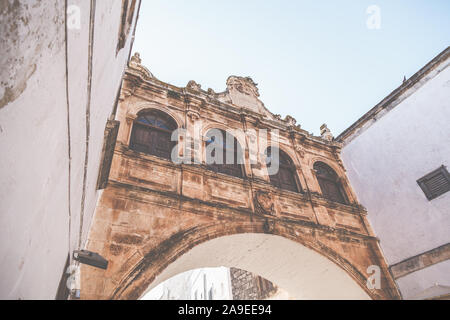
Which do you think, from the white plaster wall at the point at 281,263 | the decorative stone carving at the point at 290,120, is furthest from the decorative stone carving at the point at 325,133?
the white plaster wall at the point at 281,263

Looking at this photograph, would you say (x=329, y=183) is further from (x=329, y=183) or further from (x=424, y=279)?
(x=424, y=279)

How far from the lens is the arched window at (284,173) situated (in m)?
7.68

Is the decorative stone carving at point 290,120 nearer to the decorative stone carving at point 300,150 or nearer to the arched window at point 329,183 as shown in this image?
the decorative stone carving at point 300,150

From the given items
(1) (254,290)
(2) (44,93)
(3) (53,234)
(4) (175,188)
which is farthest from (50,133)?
(1) (254,290)

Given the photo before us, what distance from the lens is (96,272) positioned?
4016 millimetres

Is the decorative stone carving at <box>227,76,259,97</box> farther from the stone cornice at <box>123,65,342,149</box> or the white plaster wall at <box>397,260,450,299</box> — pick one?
the white plaster wall at <box>397,260,450,299</box>

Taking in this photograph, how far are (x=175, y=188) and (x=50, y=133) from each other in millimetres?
4464

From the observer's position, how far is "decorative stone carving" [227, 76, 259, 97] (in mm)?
9656

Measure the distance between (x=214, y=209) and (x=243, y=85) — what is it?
5782 mm

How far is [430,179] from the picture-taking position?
24.0ft

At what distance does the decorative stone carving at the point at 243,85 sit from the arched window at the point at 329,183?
3546 millimetres
